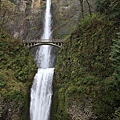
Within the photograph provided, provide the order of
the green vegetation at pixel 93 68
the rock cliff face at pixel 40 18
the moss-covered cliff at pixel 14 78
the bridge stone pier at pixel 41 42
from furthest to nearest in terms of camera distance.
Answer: the rock cliff face at pixel 40 18
the bridge stone pier at pixel 41 42
the moss-covered cliff at pixel 14 78
the green vegetation at pixel 93 68

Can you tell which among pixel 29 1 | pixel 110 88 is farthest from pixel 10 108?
pixel 29 1

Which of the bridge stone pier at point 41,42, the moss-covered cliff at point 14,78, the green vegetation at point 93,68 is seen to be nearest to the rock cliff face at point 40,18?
the bridge stone pier at point 41,42

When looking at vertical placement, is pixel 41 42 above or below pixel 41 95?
above

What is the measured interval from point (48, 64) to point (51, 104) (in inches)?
462

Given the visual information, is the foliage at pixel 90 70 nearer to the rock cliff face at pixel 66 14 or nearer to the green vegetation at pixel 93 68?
the green vegetation at pixel 93 68

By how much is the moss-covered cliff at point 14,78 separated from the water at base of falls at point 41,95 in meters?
0.62

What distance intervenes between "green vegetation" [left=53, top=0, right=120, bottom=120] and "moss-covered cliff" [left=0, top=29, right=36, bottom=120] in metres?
3.18

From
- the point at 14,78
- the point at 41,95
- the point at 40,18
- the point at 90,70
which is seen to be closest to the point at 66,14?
the point at 40,18

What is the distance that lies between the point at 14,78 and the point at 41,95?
11.2ft

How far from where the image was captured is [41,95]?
2581 centimetres

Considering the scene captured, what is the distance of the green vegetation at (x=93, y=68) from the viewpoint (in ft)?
67.5

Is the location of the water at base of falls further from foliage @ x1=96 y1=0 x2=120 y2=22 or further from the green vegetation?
foliage @ x1=96 y1=0 x2=120 y2=22

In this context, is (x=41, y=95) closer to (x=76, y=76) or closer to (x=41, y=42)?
(x=76, y=76)

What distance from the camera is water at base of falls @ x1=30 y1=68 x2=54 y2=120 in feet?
80.8
